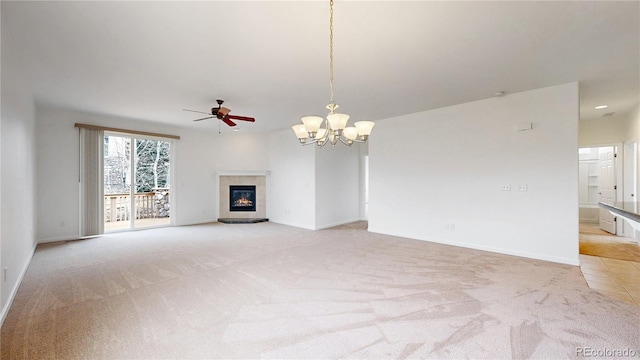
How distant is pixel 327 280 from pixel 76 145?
5.89 meters

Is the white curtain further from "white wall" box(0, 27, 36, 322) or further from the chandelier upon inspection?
the chandelier

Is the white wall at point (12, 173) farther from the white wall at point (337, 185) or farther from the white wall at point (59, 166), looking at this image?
the white wall at point (337, 185)

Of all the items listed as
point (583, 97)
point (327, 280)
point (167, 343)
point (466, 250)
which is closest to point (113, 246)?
point (167, 343)

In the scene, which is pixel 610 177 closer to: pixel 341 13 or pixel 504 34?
pixel 504 34

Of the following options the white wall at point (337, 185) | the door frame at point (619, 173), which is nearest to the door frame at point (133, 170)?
the white wall at point (337, 185)

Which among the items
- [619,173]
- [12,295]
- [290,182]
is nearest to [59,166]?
[12,295]

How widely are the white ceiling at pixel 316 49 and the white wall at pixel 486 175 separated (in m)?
0.48

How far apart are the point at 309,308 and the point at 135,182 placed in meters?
5.86

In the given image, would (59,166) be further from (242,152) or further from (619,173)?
(619,173)

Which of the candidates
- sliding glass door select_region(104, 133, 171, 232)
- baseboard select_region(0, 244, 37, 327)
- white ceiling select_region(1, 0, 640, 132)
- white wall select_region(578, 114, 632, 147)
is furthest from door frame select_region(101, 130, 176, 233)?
white wall select_region(578, 114, 632, 147)

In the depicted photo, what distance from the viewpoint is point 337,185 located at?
7230 mm

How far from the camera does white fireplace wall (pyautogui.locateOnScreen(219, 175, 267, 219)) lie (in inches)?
306

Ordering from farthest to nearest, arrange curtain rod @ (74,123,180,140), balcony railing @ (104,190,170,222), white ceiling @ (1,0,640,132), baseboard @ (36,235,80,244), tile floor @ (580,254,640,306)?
balcony railing @ (104,190,170,222)
curtain rod @ (74,123,180,140)
baseboard @ (36,235,80,244)
tile floor @ (580,254,640,306)
white ceiling @ (1,0,640,132)

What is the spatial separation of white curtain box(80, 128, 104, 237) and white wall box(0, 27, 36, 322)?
2.03 meters
